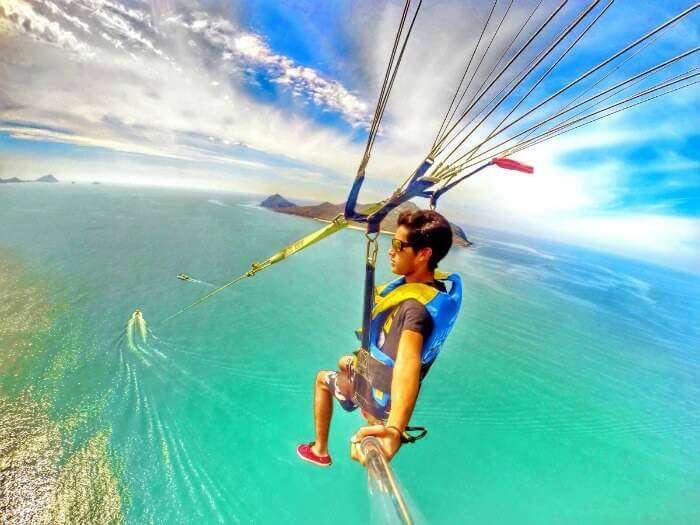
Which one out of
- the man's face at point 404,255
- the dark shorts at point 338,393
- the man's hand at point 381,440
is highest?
the man's face at point 404,255

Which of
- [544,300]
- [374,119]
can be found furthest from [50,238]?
[544,300]

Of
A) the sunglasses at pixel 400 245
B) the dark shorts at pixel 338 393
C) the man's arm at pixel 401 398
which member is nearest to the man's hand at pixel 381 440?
the man's arm at pixel 401 398

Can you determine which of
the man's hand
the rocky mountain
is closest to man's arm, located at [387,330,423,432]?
the man's hand

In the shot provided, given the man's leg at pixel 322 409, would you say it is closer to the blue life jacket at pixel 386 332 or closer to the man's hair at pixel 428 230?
the blue life jacket at pixel 386 332

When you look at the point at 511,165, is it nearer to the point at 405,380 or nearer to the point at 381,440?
the point at 405,380

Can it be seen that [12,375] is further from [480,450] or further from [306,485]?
[480,450]

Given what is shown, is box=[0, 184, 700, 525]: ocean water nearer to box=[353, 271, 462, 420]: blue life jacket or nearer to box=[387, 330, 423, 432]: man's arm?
box=[387, 330, 423, 432]: man's arm
